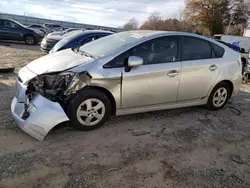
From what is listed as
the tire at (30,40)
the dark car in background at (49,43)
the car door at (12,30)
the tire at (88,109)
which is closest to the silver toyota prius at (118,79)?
the tire at (88,109)

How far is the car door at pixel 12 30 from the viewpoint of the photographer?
49.2 feet

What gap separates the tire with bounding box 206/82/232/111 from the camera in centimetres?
463

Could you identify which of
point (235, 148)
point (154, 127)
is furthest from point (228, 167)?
point (154, 127)

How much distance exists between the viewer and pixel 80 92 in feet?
10.9

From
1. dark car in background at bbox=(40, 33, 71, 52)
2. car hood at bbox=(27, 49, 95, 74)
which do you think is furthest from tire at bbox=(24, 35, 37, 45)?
car hood at bbox=(27, 49, 95, 74)

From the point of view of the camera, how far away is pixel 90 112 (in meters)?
3.46

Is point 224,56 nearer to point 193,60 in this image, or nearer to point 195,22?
point 193,60

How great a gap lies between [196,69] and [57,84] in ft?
7.85

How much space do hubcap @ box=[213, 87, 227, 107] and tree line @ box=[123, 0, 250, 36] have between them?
41.5 meters

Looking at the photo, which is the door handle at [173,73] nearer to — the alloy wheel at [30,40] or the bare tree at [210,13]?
the alloy wheel at [30,40]

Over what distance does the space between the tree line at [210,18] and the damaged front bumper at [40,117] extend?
43.6m

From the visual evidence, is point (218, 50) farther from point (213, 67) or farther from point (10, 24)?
point (10, 24)

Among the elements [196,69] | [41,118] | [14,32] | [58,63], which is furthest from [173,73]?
[14,32]

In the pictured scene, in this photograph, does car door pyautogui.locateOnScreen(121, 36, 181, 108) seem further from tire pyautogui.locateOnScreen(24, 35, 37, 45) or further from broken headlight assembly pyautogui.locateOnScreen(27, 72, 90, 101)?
tire pyautogui.locateOnScreen(24, 35, 37, 45)
